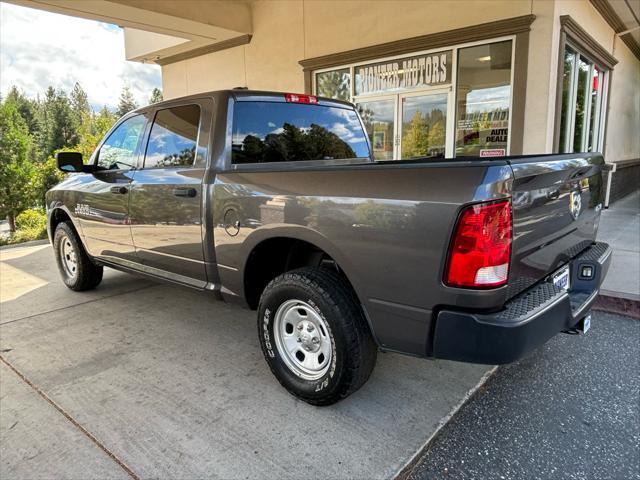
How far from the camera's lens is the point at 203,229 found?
313 centimetres

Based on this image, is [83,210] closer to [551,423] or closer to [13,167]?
[551,423]

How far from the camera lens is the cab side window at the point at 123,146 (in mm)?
3824

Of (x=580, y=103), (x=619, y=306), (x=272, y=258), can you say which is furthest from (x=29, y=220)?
(x=619, y=306)

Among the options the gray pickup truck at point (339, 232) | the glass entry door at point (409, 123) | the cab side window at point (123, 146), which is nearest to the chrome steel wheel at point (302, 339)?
the gray pickup truck at point (339, 232)

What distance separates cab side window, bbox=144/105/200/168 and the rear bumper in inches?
85.4

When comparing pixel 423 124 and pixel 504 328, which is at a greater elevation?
pixel 423 124

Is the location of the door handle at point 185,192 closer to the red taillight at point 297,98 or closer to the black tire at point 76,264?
the red taillight at point 297,98

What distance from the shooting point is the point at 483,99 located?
7.04m

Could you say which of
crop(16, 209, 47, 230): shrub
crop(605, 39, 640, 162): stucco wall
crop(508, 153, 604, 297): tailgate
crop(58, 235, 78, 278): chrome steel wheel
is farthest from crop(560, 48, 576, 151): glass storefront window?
crop(16, 209, 47, 230): shrub

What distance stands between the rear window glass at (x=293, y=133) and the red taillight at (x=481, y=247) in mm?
1755

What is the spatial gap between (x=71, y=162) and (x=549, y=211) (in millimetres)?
3860

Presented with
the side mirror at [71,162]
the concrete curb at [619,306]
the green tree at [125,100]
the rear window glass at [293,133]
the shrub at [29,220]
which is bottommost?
the shrub at [29,220]

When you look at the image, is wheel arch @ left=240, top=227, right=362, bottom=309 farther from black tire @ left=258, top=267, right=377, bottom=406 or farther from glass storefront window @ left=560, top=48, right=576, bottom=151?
glass storefront window @ left=560, top=48, right=576, bottom=151

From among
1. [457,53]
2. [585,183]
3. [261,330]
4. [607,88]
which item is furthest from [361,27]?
[261,330]
